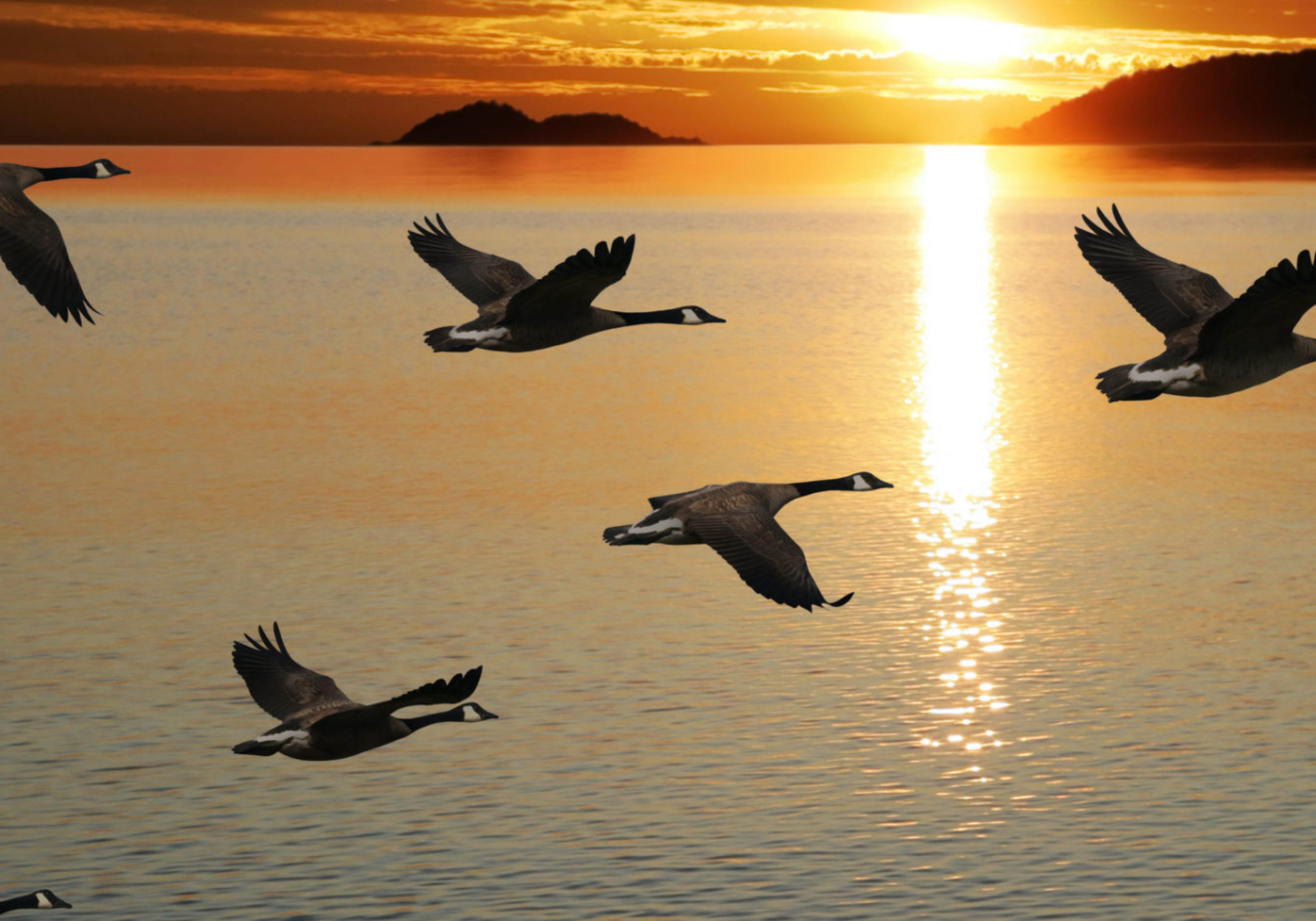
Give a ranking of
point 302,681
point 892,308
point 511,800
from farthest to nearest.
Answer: point 892,308
point 511,800
point 302,681

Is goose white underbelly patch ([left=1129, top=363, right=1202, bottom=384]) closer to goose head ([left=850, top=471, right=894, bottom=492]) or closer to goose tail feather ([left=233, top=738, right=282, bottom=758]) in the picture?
goose head ([left=850, top=471, right=894, bottom=492])

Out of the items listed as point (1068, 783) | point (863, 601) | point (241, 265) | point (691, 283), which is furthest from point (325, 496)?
point (241, 265)

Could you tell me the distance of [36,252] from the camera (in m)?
22.0

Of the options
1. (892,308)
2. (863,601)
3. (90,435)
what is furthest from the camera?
(892,308)

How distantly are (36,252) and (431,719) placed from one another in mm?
7621

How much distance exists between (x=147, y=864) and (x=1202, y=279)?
18829 millimetres

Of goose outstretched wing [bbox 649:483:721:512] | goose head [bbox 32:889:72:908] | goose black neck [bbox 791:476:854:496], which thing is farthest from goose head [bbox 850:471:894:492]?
goose head [bbox 32:889:72:908]

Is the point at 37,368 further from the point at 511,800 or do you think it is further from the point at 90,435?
the point at 511,800

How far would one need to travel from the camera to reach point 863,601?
139 ft

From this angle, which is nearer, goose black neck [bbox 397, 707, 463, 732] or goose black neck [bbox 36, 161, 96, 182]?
goose black neck [bbox 397, 707, 463, 732]

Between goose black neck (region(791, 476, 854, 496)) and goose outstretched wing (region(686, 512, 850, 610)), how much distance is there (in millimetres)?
3123

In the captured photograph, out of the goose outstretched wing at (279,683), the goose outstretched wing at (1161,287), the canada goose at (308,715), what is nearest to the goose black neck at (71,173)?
the goose outstretched wing at (279,683)

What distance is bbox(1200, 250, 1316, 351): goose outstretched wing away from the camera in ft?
62.6

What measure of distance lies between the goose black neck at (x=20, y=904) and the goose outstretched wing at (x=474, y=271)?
425 inches
